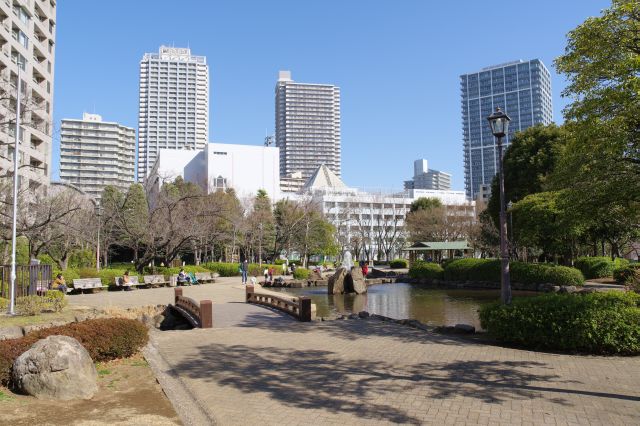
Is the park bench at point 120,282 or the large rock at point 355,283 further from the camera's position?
the large rock at point 355,283

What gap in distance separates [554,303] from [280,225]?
47094mm

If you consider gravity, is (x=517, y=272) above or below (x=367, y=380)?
above

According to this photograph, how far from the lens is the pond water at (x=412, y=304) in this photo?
1842cm

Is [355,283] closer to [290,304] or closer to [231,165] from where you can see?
[290,304]

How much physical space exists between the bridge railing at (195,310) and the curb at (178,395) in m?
3.54

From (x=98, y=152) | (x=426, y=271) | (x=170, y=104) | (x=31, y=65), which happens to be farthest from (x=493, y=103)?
(x=31, y=65)

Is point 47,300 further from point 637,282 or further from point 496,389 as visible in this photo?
point 637,282

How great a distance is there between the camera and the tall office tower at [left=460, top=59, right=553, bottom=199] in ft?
554

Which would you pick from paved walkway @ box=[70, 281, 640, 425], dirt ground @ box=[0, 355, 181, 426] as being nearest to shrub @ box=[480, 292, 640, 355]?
paved walkway @ box=[70, 281, 640, 425]

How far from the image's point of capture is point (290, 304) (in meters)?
15.4

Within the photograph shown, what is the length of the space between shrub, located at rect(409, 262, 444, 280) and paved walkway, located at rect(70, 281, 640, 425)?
26.0 m

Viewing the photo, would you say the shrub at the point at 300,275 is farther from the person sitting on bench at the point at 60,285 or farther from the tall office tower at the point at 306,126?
the tall office tower at the point at 306,126

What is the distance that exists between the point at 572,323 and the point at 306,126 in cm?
18275

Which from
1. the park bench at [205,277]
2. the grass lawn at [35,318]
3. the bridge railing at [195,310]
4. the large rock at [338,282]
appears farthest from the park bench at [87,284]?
the large rock at [338,282]
